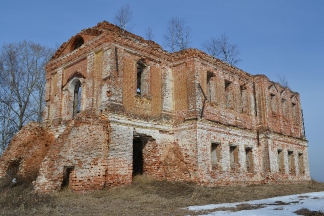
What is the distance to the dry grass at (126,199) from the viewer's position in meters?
7.92

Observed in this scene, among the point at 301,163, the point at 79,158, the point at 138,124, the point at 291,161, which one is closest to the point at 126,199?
the point at 79,158

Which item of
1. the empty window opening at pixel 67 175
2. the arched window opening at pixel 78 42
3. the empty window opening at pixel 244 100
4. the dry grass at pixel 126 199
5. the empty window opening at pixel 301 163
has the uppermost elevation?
the arched window opening at pixel 78 42

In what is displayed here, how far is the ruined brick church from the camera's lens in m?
11.2

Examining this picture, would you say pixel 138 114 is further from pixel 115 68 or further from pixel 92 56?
pixel 92 56

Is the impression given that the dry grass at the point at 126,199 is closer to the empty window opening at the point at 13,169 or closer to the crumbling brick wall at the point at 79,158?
the crumbling brick wall at the point at 79,158

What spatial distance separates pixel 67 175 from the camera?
449 inches

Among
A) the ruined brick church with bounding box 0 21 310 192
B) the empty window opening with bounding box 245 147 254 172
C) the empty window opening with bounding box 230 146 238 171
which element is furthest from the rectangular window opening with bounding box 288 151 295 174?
the empty window opening with bounding box 230 146 238 171

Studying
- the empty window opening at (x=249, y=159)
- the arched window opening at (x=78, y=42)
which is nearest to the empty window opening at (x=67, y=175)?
the arched window opening at (x=78, y=42)

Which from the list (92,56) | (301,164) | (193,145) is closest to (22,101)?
(92,56)

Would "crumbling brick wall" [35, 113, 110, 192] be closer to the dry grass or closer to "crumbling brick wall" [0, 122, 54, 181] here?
the dry grass

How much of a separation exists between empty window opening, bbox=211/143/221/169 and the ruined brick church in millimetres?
48

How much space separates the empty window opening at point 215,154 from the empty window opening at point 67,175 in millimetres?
6411

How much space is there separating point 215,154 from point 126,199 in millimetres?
5829

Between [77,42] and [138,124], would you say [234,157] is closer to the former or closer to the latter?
[138,124]
